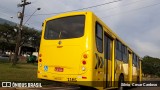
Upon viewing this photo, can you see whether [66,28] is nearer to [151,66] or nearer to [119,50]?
[119,50]

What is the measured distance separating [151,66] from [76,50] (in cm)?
11005

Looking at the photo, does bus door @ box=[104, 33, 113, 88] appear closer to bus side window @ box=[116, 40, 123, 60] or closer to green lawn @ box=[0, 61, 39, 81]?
bus side window @ box=[116, 40, 123, 60]

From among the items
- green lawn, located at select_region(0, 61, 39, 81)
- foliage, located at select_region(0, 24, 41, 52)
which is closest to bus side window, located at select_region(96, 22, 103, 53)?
green lawn, located at select_region(0, 61, 39, 81)

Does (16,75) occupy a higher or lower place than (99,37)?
lower

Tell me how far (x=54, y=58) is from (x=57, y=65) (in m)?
0.36

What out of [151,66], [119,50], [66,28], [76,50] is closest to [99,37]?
[76,50]

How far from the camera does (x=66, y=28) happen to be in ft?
37.4

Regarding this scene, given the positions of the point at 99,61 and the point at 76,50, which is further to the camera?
the point at 99,61

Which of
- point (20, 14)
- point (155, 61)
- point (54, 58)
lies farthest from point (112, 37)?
point (155, 61)

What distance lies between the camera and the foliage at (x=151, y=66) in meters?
114

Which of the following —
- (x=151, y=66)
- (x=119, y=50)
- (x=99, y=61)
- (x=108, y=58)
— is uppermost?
(x=151, y=66)

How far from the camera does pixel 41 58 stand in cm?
1180

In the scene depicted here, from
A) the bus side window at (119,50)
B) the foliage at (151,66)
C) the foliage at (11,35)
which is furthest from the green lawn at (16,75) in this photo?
the foliage at (151,66)

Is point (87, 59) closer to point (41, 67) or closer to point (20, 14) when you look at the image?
point (41, 67)
